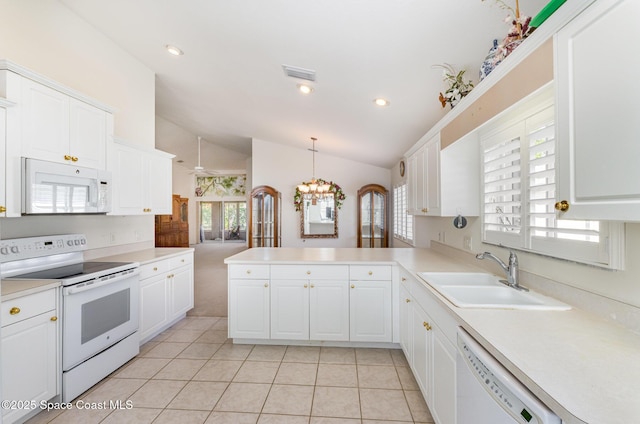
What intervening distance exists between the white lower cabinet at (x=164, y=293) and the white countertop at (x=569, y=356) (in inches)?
114

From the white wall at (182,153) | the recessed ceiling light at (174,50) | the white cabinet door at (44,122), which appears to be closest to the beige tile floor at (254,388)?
the white cabinet door at (44,122)

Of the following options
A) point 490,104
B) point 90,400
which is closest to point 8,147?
point 90,400

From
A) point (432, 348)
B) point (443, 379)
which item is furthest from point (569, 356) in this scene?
point (432, 348)

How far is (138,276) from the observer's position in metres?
2.70

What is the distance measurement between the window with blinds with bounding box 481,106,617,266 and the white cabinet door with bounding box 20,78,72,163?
3260 millimetres

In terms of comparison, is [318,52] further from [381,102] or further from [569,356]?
[569,356]

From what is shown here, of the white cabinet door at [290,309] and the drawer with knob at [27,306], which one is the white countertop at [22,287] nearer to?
the drawer with knob at [27,306]

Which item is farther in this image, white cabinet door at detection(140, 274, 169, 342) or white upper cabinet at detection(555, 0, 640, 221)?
white cabinet door at detection(140, 274, 169, 342)

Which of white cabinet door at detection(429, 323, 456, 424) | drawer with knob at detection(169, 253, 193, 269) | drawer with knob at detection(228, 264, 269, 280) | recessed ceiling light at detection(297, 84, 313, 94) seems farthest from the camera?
drawer with knob at detection(169, 253, 193, 269)

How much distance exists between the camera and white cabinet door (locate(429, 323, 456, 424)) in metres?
1.40

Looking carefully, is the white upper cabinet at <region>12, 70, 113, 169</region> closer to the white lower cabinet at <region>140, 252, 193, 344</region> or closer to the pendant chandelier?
the white lower cabinet at <region>140, 252, 193, 344</region>

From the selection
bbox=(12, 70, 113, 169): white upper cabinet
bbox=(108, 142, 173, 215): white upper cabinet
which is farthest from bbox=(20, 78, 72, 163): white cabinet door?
bbox=(108, 142, 173, 215): white upper cabinet

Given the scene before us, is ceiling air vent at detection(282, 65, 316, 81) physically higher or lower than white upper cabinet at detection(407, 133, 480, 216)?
higher

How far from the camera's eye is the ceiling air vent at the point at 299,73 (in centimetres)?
269
